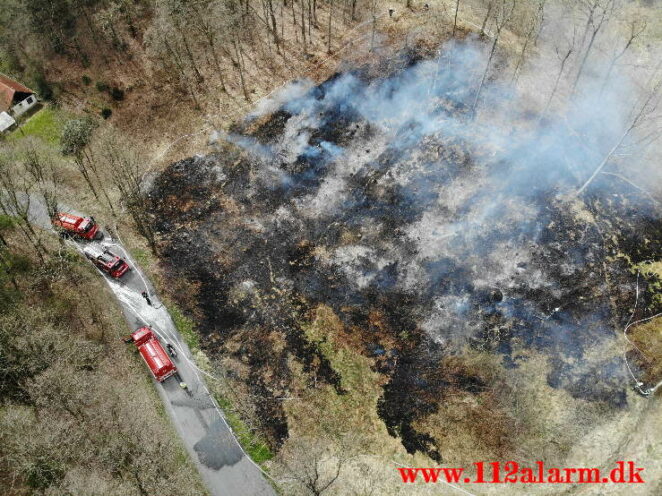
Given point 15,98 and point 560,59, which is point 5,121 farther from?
point 560,59

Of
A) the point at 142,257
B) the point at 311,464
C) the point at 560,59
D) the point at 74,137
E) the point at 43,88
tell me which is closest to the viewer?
the point at 311,464

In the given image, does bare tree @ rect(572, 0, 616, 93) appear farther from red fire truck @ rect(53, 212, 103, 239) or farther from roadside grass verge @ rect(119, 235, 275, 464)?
red fire truck @ rect(53, 212, 103, 239)

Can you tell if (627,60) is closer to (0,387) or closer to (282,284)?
(282,284)

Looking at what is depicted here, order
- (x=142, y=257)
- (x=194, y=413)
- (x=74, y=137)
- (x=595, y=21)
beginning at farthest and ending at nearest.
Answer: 1. (x=595, y=21)
2. (x=74, y=137)
3. (x=142, y=257)
4. (x=194, y=413)

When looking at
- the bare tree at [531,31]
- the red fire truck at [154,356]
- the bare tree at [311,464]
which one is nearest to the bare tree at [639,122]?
the bare tree at [531,31]

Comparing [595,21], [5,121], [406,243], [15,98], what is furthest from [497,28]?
[5,121]

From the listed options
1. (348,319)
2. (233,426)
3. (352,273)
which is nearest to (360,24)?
(352,273)

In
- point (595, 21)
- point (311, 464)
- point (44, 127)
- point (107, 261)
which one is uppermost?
point (44, 127)
